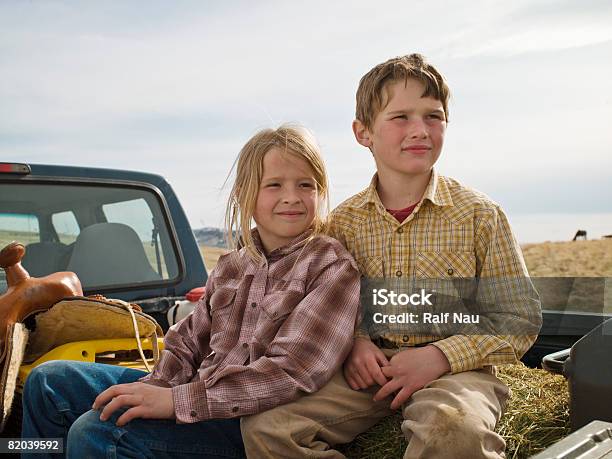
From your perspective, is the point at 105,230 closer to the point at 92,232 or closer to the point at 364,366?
the point at 92,232

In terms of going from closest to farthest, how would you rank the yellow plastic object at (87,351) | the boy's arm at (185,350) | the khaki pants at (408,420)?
the khaki pants at (408,420) → the boy's arm at (185,350) → the yellow plastic object at (87,351)

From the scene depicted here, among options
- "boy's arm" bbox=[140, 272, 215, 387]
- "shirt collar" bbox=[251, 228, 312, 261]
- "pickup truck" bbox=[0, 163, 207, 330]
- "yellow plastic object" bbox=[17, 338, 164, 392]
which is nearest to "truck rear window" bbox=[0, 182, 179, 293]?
"pickup truck" bbox=[0, 163, 207, 330]

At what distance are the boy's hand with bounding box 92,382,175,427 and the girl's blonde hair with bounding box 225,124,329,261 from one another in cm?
55

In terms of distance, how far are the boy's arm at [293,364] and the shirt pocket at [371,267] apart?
157 millimetres

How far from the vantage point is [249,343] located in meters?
2.11

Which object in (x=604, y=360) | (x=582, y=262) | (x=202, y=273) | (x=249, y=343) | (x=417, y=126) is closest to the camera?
(x=604, y=360)

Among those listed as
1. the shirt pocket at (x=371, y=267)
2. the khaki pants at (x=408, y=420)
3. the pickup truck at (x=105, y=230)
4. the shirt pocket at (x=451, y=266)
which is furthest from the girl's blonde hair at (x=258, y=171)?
the pickup truck at (x=105, y=230)

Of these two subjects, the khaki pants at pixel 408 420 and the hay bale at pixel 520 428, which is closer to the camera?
the khaki pants at pixel 408 420

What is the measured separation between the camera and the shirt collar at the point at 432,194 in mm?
2283

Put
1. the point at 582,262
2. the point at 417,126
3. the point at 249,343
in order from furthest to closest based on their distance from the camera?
the point at 582,262 < the point at 417,126 < the point at 249,343

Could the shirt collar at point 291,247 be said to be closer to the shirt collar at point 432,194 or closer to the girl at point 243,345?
the girl at point 243,345

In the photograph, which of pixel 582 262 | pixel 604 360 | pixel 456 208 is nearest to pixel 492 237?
pixel 456 208

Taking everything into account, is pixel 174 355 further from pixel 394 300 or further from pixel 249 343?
pixel 394 300

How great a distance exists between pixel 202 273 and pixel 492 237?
1823 mm
